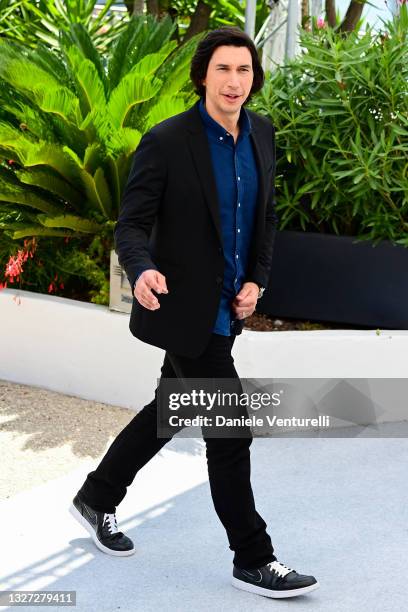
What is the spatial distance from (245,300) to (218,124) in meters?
0.51

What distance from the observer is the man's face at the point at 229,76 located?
9.93 feet

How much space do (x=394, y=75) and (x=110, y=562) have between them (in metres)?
2.60

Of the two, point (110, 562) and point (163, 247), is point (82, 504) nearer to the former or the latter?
point (110, 562)

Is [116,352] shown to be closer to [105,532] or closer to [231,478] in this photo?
[105,532]

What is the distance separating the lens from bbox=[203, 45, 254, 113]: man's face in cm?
303

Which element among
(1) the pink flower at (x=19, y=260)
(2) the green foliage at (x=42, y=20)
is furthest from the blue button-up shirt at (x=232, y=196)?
(2) the green foliage at (x=42, y=20)

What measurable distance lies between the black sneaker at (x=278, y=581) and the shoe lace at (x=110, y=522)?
1.65 feet

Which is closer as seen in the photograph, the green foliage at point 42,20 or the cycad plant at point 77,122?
the cycad plant at point 77,122


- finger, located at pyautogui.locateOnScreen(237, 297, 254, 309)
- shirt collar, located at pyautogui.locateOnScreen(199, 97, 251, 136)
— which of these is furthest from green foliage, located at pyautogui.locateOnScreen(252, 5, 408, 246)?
finger, located at pyautogui.locateOnScreen(237, 297, 254, 309)

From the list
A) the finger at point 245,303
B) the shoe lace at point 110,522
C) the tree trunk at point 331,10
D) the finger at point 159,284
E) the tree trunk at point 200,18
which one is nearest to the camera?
the finger at point 159,284

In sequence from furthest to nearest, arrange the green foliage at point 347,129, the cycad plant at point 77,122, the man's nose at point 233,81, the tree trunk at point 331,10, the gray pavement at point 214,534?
the tree trunk at point 331,10 → the cycad plant at point 77,122 → the green foliage at point 347,129 → the gray pavement at point 214,534 → the man's nose at point 233,81

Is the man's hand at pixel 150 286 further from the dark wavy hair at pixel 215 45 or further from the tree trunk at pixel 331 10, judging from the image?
the tree trunk at pixel 331 10

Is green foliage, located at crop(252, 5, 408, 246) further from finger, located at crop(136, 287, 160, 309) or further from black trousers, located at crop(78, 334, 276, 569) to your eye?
finger, located at crop(136, 287, 160, 309)

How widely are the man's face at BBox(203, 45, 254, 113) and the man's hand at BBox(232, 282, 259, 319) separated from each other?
0.52 meters
